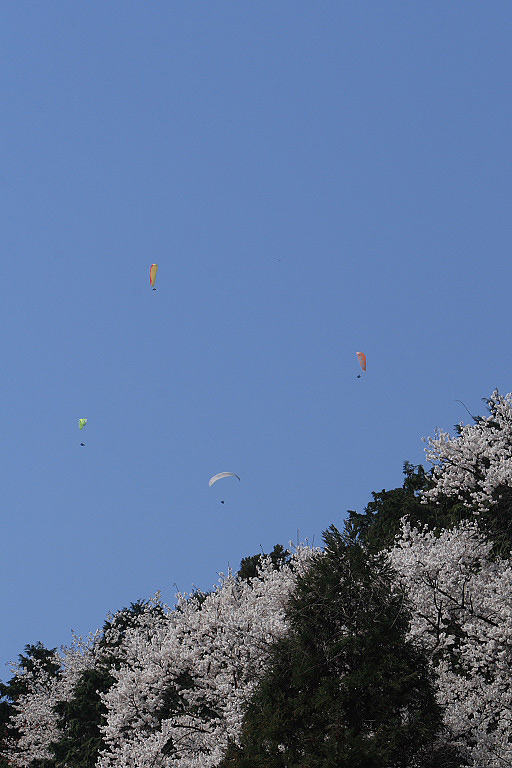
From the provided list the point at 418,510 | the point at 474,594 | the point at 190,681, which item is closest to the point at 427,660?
the point at 474,594

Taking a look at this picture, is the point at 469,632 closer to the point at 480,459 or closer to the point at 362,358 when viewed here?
the point at 480,459

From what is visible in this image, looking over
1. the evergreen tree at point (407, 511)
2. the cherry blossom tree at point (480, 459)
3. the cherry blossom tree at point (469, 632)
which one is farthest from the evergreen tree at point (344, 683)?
the evergreen tree at point (407, 511)

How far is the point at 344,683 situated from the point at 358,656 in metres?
0.68

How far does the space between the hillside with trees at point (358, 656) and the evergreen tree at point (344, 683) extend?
0.10 feet

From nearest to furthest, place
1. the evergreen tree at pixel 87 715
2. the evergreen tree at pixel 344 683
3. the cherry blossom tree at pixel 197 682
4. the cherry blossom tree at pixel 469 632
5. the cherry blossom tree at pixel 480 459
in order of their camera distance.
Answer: the evergreen tree at pixel 344 683, the cherry blossom tree at pixel 469 632, the cherry blossom tree at pixel 480 459, the cherry blossom tree at pixel 197 682, the evergreen tree at pixel 87 715

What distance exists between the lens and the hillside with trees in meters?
20.1

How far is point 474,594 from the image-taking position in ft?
84.8

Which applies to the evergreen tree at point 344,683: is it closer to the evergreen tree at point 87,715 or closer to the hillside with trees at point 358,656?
the hillside with trees at point 358,656

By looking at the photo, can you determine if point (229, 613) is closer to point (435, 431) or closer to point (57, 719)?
point (435, 431)

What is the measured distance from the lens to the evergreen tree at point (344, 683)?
19.7 meters

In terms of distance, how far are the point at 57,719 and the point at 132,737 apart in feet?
60.1

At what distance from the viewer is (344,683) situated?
20109mm

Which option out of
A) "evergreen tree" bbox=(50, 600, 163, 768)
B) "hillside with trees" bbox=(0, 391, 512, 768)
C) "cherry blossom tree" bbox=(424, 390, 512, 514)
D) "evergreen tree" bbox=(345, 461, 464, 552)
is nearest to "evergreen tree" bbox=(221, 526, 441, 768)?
"hillside with trees" bbox=(0, 391, 512, 768)

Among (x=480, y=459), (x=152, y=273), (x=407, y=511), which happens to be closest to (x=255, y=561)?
(x=407, y=511)
